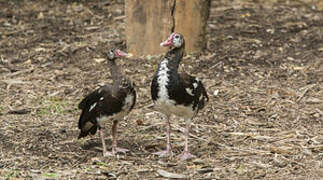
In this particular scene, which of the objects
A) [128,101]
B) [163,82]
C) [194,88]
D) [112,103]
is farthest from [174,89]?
[112,103]

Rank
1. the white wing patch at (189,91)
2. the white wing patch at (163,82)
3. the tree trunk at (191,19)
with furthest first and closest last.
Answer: the tree trunk at (191,19), the white wing patch at (189,91), the white wing patch at (163,82)

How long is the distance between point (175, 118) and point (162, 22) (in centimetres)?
214

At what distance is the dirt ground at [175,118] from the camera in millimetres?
6145

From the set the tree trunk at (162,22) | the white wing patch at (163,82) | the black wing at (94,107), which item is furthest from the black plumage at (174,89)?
the tree trunk at (162,22)

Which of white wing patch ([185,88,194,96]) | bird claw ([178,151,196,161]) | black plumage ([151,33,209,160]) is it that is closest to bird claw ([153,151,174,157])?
black plumage ([151,33,209,160])

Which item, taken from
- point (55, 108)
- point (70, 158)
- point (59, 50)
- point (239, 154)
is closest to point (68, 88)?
point (55, 108)

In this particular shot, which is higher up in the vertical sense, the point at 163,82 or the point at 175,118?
the point at 163,82

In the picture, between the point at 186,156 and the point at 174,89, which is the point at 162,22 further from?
the point at 186,156

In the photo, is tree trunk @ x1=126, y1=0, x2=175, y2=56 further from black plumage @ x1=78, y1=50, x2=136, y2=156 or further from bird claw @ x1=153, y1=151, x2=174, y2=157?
bird claw @ x1=153, y1=151, x2=174, y2=157

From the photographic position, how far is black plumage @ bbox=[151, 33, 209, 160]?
612 cm

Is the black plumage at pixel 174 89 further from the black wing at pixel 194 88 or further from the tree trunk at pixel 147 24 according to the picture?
the tree trunk at pixel 147 24

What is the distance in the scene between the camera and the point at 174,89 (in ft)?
20.1

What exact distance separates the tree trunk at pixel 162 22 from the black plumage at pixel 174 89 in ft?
9.31

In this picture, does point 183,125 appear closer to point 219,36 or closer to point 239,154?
point 239,154
